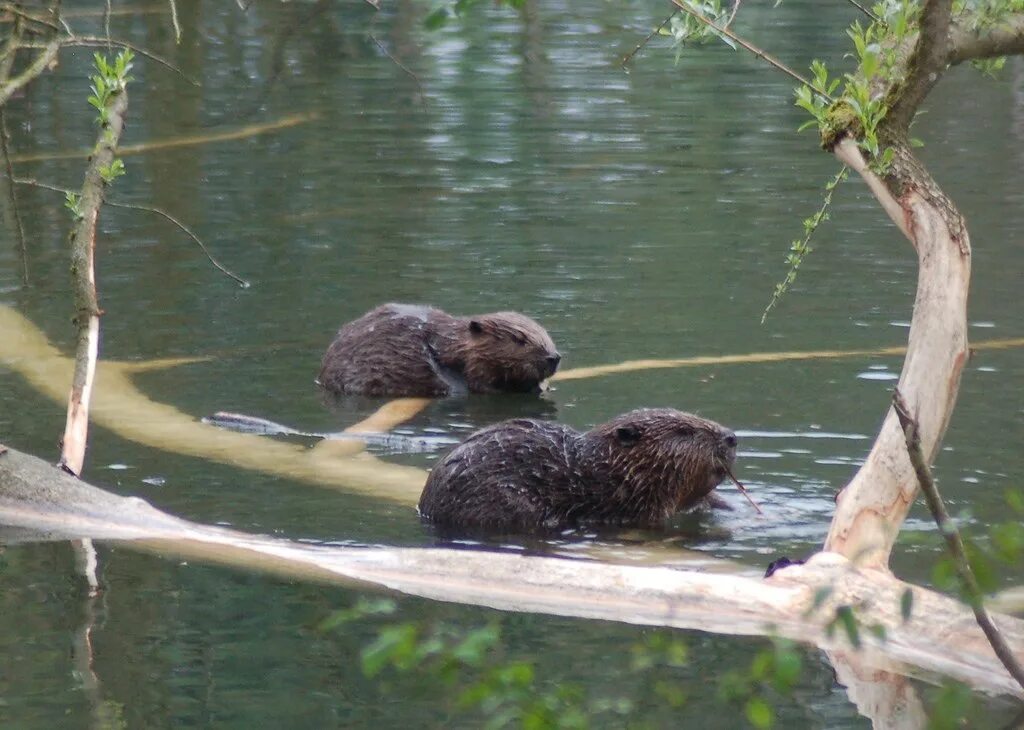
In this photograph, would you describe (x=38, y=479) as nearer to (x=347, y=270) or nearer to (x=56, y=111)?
(x=347, y=270)

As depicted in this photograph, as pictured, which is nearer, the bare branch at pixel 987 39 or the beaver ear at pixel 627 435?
the bare branch at pixel 987 39

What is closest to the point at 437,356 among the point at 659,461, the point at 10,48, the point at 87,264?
the point at 659,461

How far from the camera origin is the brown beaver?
959 cm

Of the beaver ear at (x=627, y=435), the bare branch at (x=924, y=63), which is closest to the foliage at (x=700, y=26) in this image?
the bare branch at (x=924, y=63)

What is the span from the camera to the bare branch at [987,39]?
18.0ft

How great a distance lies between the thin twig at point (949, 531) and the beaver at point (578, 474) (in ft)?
11.9

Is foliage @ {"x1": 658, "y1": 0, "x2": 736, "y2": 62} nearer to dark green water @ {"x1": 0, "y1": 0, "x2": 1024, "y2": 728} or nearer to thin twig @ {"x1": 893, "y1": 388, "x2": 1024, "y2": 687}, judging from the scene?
dark green water @ {"x1": 0, "y1": 0, "x2": 1024, "y2": 728}

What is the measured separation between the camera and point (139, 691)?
18.1 feet

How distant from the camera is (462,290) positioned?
11.5 metres

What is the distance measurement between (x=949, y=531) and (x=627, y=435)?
14.5 feet

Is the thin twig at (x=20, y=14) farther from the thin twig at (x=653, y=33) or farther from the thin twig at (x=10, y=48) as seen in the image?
the thin twig at (x=653, y=33)

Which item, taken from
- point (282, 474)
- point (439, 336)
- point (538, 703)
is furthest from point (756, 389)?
point (538, 703)

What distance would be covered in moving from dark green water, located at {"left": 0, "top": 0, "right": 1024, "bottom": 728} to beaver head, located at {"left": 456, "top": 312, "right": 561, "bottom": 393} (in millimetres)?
167

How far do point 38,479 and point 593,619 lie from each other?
8.09 feet
